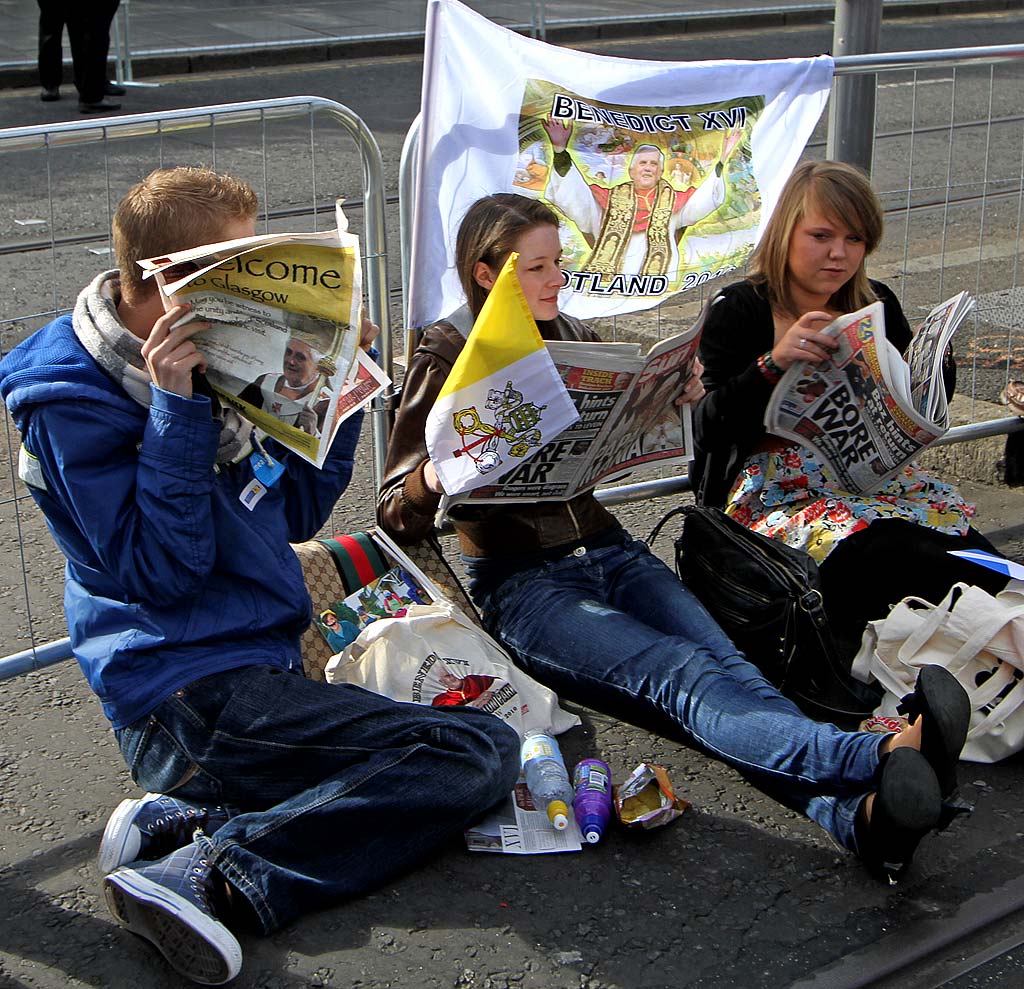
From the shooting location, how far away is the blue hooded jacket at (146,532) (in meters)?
2.58

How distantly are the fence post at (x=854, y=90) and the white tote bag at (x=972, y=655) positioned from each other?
1.65 m

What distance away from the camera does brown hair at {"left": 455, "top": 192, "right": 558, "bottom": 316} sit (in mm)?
3283

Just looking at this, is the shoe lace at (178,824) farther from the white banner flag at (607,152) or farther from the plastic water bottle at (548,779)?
the white banner flag at (607,152)

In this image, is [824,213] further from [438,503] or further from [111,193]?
[111,193]

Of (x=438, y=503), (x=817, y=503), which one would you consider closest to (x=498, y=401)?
(x=438, y=503)

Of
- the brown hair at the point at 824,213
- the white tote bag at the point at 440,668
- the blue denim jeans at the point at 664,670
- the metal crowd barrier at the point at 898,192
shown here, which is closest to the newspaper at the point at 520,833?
the white tote bag at the point at 440,668

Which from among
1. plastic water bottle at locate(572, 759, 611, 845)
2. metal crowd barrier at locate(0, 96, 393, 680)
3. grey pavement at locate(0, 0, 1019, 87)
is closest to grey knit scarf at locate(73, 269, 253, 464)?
metal crowd barrier at locate(0, 96, 393, 680)

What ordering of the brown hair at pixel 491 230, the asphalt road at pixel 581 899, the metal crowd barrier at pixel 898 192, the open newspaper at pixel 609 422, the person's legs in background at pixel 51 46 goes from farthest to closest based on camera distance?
the person's legs in background at pixel 51 46 < the metal crowd barrier at pixel 898 192 < the brown hair at pixel 491 230 < the open newspaper at pixel 609 422 < the asphalt road at pixel 581 899

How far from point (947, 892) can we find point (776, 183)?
6.14 feet

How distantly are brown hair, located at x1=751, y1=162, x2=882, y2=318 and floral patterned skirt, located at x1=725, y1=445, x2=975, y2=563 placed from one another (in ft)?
1.40

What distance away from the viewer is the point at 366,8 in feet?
54.1

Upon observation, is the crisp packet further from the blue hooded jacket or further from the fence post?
the fence post

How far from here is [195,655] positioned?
2.73 m

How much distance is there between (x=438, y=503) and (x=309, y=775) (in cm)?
75
